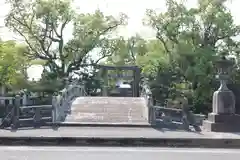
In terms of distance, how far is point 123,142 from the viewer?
1440 cm

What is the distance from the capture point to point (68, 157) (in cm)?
1148

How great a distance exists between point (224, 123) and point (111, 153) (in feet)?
20.3

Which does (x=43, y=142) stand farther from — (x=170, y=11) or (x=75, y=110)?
(x=170, y=11)

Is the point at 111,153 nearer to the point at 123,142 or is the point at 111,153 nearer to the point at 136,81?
the point at 123,142

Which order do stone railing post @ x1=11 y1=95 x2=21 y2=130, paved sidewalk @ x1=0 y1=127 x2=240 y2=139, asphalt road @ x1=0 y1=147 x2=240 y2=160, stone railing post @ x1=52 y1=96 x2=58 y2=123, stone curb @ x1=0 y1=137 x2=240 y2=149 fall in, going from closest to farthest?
asphalt road @ x1=0 y1=147 x2=240 y2=160
stone curb @ x1=0 y1=137 x2=240 y2=149
paved sidewalk @ x1=0 y1=127 x2=240 y2=139
stone railing post @ x1=11 y1=95 x2=21 y2=130
stone railing post @ x1=52 y1=96 x2=58 y2=123

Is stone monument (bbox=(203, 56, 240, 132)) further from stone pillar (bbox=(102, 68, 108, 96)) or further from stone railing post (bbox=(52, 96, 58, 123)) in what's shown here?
stone pillar (bbox=(102, 68, 108, 96))

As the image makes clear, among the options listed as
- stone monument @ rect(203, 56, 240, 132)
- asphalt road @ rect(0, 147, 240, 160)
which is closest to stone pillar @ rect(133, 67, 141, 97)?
stone monument @ rect(203, 56, 240, 132)

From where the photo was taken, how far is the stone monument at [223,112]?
16906 millimetres

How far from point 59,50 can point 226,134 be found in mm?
30486

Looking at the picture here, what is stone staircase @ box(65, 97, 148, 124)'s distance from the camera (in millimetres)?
20625

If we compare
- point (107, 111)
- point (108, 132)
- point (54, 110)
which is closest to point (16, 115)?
point (54, 110)

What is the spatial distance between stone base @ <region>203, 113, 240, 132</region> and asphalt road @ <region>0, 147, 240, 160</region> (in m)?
3.45

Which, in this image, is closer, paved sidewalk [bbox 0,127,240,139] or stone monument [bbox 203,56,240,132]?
paved sidewalk [bbox 0,127,240,139]

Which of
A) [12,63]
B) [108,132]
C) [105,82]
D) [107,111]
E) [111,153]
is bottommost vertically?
[111,153]
